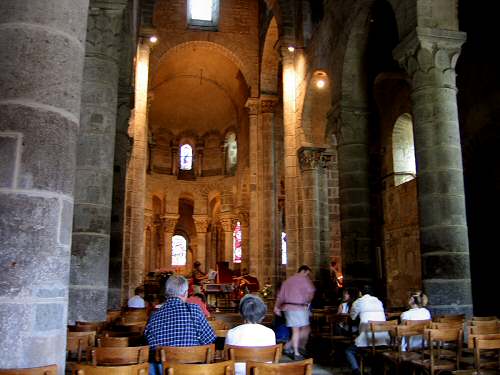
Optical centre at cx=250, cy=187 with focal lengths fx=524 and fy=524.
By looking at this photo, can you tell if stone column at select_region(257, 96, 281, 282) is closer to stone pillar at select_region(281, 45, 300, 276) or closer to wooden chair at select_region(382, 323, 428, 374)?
stone pillar at select_region(281, 45, 300, 276)

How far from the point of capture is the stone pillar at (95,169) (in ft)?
24.4

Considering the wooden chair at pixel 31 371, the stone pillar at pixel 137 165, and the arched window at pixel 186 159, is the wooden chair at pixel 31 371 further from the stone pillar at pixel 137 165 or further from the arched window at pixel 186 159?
the arched window at pixel 186 159

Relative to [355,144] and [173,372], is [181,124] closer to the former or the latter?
→ [355,144]

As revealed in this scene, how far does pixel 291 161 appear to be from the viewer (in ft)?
58.1

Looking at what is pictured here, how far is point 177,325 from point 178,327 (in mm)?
19

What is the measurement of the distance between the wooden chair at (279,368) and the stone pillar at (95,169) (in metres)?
4.56

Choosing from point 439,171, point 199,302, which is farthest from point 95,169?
point 439,171

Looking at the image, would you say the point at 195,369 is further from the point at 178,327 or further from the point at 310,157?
the point at 310,157

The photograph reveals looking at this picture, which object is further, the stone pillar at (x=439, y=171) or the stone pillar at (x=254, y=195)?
the stone pillar at (x=254, y=195)

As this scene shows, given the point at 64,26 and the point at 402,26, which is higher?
the point at 402,26

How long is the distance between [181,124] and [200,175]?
379 centimetres

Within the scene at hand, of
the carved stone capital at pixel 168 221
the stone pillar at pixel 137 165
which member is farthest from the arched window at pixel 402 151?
the carved stone capital at pixel 168 221

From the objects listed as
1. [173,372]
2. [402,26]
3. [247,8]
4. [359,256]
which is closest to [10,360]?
[173,372]

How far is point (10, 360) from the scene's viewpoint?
3.23 meters
